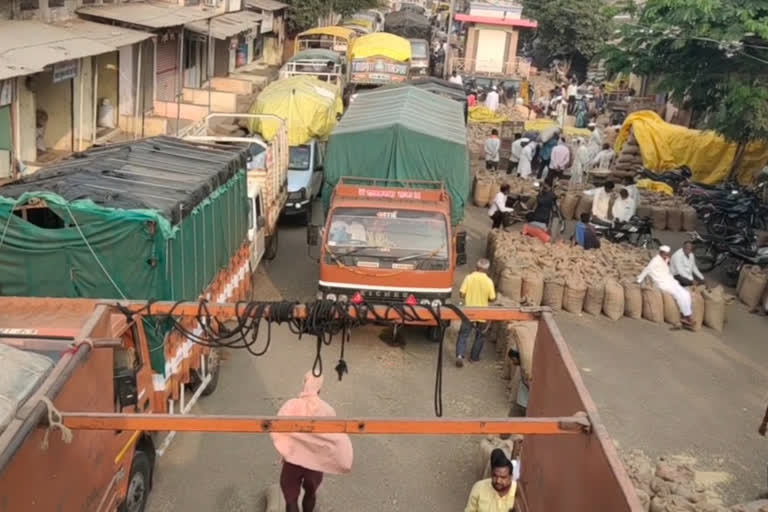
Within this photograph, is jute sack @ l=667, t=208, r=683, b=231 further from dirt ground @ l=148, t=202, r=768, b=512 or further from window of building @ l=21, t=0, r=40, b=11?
window of building @ l=21, t=0, r=40, b=11

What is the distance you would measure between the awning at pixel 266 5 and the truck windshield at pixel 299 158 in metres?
18.8

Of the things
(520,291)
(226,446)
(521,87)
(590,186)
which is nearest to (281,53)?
(521,87)

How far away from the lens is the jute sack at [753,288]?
13240 millimetres

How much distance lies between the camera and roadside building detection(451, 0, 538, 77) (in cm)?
Result: 4300

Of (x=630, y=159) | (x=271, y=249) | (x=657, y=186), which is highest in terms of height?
(x=630, y=159)

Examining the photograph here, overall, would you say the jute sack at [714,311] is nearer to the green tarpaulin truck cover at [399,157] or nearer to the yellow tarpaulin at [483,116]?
the green tarpaulin truck cover at [399,157]

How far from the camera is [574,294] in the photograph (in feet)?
40.0

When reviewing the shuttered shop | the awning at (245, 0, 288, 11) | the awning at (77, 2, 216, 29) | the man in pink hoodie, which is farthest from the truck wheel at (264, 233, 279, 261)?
the awning at (245, 0, 288, 11)

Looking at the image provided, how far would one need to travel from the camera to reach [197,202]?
852cm

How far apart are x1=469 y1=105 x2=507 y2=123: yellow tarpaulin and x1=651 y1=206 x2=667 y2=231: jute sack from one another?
9344mm

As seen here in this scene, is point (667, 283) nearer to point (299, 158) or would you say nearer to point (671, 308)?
point (671, 308)

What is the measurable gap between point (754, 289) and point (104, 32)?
1350 cm

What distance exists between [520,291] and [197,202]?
555 centimetres

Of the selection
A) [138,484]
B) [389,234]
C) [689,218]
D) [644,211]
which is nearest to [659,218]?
[644,211]
